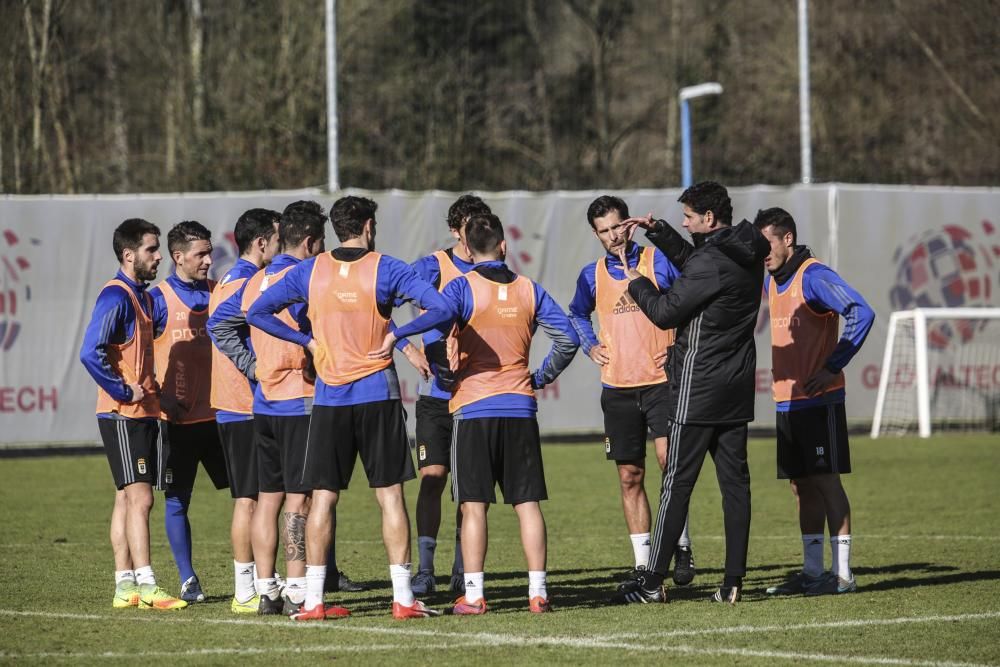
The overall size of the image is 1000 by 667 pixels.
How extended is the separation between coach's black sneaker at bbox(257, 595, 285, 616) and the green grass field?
0.19 meters

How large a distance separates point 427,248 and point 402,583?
38.5ft

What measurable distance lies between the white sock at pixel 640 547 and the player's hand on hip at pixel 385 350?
245cm

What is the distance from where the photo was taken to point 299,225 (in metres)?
8.54

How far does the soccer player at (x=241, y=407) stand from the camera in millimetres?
8547

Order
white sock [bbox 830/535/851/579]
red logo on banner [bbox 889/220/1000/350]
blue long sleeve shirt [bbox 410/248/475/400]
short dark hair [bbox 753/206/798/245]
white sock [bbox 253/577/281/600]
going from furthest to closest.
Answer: red logo on banner [bbox 889/220/1000/350]
blue long sleeve shirt [bbox 410/248/475/400]
short dark hair [bbox 753/206/798/245]
white sock [bbox 830/535/851/579]
white sock [bbox 253/577/281/600]

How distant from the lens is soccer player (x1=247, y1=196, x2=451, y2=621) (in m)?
7.84

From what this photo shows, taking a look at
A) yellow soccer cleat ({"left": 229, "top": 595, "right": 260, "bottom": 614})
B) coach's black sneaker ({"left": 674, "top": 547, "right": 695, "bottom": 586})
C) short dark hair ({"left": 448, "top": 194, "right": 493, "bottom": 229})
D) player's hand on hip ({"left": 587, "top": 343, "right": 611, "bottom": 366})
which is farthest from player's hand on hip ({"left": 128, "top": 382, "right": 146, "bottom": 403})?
coach's black sneaker ({"left": 674, "top": 547, "right": 695, "bottom": 586})

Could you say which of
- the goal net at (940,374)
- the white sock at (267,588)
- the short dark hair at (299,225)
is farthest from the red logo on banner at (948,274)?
the white sock at (267,588)

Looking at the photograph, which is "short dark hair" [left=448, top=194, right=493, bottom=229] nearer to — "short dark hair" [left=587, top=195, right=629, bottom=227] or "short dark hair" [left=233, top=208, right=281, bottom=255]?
"short dark hair" [left=587, top=195, right=629, bottom=227]

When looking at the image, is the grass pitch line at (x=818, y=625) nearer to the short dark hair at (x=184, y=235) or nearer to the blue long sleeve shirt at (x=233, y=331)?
Answer: the blue long sleeve shirt at (x=233, y=331)

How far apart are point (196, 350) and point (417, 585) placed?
205 cm

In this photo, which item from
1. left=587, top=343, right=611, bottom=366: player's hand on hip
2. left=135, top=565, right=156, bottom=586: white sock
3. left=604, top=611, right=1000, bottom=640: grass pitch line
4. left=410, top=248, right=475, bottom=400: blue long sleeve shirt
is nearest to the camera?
left=604, top=611, right=1000, bottom=640: grass pitch line

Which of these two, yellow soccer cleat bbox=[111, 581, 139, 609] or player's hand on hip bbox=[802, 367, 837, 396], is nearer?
yellow soccer cleat bbox=[111, 581, 139, 609]

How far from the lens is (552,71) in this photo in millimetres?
27922
